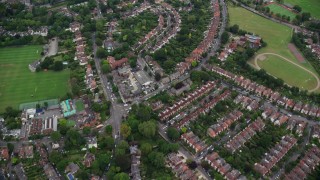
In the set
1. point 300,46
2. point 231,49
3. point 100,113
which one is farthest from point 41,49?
point 300,46

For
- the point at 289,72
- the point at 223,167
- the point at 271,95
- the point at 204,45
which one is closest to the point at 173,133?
the point at 223,167

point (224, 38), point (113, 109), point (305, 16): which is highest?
point (305, 16)

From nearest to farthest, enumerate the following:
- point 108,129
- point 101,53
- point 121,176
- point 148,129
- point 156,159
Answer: point 121,176 → point 156,159 → point 148,129 → point 108,129 → point 101,53

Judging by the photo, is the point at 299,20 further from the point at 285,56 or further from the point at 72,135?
the point at 72,135

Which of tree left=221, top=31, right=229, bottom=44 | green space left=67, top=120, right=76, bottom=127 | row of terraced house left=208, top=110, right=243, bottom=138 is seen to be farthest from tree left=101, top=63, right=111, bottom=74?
tree left=221, top=31, right=229, bottom=44

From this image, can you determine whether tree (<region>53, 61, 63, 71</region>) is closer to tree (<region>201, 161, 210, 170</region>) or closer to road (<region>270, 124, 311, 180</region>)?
tree (<region>201, 161, 210, 170</region>)

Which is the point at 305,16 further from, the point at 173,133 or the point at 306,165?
the point at 173,133
